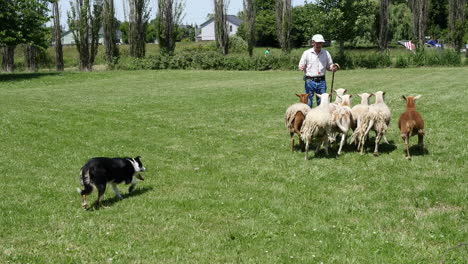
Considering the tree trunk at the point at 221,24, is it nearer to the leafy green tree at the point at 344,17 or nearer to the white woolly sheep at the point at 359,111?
the leafy green tree at the point at 344,17

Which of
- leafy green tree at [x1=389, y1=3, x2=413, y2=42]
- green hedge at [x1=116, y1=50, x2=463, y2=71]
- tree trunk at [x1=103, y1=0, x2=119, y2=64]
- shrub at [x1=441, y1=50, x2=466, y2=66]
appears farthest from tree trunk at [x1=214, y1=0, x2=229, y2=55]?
leafy green tree at [x1=389, y1=3, x2=413, y2=42]

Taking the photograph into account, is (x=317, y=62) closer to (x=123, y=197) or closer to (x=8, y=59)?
(x=123, y=197)

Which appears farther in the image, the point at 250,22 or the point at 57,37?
the point at 250,22

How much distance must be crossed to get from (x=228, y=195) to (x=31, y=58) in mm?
42968

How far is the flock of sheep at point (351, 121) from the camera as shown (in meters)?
9.80

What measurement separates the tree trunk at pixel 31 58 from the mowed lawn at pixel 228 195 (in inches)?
1236

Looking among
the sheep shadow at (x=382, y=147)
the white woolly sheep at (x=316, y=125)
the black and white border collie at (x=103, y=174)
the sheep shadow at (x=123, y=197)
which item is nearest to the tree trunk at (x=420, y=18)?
the sheep shadow at (x=382, y=147)

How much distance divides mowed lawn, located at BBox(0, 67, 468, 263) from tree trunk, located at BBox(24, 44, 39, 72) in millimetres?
31401

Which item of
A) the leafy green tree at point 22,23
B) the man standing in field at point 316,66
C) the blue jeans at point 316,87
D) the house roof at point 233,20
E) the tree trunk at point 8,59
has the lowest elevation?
the blue jeans at point 316,87

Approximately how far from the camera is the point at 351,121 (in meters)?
10.8

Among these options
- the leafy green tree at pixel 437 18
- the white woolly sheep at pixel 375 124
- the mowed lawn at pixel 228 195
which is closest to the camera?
the mowed lawn at pixel 228 195

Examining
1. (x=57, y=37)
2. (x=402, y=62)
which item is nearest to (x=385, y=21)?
(x=402, y=62)

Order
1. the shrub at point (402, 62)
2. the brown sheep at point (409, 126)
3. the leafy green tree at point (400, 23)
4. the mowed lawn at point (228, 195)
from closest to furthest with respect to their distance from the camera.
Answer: the mowed lawn at point (228, 195) < the brown sheep at point (409, 126) < the shrub at point (402, 62) < the leafy green tree at point (400, 23)

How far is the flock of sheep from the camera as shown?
9797mm
